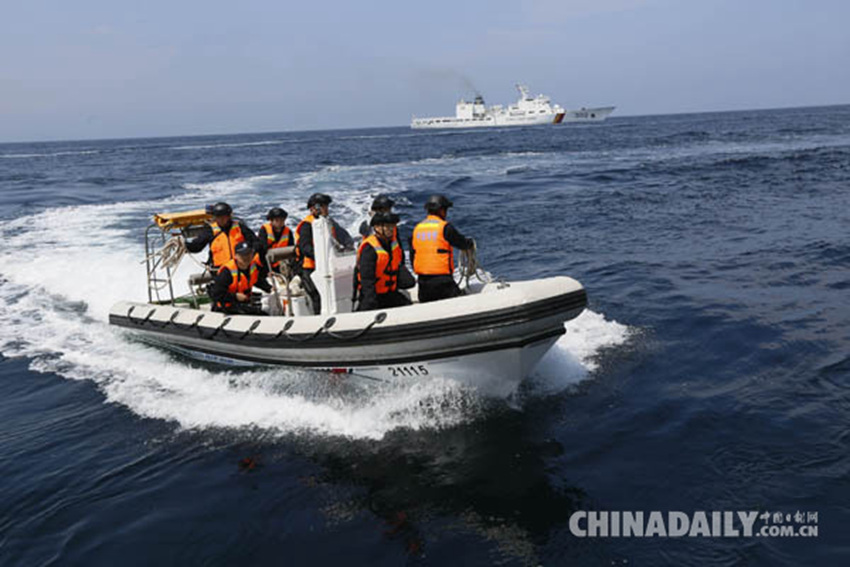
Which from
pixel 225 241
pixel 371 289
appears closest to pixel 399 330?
pixel 371 289

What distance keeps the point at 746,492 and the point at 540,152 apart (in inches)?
1481

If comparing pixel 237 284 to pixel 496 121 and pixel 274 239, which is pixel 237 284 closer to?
pixel 274 239

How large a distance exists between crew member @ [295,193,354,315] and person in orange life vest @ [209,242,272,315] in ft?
1.81

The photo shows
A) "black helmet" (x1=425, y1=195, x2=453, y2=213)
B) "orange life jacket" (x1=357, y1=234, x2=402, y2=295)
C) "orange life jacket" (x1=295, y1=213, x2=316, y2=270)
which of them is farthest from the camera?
"orange life jacket" (x1=295, y1=213, x2=316, y2=270)

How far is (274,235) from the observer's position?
7707 millimetres

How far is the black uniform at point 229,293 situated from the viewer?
6957 millimetres

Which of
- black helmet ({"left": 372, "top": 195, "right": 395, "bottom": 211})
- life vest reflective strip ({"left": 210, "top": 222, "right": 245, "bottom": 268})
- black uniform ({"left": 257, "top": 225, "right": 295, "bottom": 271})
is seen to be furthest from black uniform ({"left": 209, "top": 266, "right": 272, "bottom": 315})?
black helmet ({"left": 372, "top": 195, "right": 395, "bottom": 211})

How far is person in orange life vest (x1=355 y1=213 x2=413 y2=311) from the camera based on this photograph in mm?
5746

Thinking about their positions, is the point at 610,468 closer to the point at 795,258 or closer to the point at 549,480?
the point at 549,480

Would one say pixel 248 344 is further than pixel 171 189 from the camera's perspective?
No

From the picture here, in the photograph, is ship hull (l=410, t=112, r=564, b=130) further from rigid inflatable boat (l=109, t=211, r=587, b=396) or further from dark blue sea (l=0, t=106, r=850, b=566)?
rigid inflatable boat (l=109, t=211, r=587, b=396)

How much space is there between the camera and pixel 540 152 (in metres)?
40.5

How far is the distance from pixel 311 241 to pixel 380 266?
47.7 inches

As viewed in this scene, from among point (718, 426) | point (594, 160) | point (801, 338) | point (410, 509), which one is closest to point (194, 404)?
point (410, 509)
